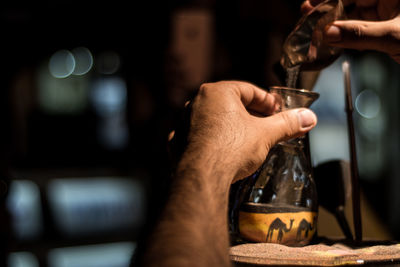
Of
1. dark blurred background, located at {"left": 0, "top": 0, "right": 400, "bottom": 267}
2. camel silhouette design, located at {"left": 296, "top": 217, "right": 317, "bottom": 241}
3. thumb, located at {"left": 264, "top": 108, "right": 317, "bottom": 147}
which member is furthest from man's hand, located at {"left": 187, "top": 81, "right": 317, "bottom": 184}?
dark blurred background, located at {"left": 0, "top": 0, "right": 400, "bottom": 267}

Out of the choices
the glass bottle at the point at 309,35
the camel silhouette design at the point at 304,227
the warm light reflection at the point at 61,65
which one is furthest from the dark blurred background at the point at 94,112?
the camel silhouette design at the point at 304,227

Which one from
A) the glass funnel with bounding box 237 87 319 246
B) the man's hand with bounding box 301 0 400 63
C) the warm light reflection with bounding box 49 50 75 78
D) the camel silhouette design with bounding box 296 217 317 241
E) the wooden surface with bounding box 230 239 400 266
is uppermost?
the warm light reflection with bounding box 49 50 75 78

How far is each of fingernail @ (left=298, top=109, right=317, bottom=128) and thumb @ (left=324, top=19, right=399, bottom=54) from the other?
0.14 m

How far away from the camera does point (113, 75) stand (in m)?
2.61

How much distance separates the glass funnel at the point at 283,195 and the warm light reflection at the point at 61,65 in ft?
7.33

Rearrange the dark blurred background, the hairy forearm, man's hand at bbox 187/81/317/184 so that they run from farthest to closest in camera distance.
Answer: the dark blurred background → man's hand at bbox 187/81/317/184 → the hairy forearm

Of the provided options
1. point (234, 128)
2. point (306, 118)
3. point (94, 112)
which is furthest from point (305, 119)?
point (94, 112)

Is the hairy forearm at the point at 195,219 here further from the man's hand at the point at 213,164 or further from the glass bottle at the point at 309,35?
the glass bottle at the point at 309,35

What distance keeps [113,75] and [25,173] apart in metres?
0.91

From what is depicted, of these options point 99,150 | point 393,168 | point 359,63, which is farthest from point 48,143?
point 393,168

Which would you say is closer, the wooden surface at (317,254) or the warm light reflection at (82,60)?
the wooden surface at (317,254)

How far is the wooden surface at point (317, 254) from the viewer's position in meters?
0.45

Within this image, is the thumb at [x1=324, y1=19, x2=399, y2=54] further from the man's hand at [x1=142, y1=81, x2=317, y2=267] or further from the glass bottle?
the man's hand at [x1=142, y1=81, x2=317, y2=267]

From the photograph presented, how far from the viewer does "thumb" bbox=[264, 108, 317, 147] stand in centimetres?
53
